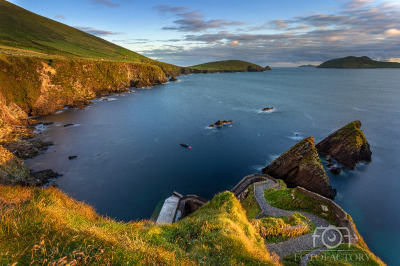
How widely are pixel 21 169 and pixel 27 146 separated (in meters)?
18.4

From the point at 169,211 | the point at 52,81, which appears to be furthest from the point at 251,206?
the point at 52,81

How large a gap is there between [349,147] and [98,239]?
5818 centimetres

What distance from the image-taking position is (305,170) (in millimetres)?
38281

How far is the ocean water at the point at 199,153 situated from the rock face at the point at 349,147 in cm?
268

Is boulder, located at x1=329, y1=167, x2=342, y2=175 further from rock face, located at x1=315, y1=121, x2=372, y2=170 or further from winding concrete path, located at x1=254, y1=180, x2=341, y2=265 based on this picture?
winding concrete path, located at x1=254, y1=180, x2=341, y2=265

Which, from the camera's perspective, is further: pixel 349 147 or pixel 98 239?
pixel 349 147

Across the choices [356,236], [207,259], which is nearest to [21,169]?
[207,259]

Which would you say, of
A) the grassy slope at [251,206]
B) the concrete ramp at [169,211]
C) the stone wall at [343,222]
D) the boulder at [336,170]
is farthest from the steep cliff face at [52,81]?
the boulder at [336,170]

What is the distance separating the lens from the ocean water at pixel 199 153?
35281 millimetres

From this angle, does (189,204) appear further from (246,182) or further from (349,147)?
(349,147)

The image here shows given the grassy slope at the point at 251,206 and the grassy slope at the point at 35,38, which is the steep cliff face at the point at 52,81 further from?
the grassy slope at the point at 251,206

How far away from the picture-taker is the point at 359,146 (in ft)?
156

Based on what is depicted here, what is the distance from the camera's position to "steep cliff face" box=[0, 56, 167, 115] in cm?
7700

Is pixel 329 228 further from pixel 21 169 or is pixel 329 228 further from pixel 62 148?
pixel 62 148
